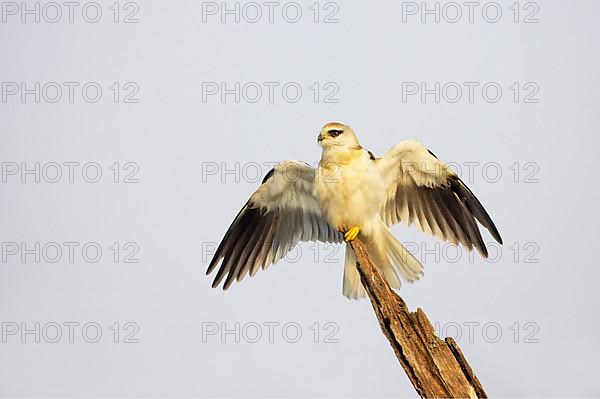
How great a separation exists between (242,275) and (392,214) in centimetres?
185

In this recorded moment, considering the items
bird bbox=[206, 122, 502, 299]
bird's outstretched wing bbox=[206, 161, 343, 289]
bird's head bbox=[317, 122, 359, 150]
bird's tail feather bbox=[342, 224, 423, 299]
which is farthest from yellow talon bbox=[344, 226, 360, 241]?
bird's head bbox=[317, 122, 359, 150]

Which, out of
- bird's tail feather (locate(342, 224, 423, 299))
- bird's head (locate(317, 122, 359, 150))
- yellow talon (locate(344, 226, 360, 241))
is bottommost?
bird's tail feather (locate(342, 224, 423, 299))

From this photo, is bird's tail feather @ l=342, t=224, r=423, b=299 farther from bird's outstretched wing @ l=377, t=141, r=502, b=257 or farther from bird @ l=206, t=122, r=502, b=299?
bird's outstretched wing @ l=377, t=141, r=502, b=257

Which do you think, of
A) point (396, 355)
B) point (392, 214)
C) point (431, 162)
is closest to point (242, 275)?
point (392, 214)

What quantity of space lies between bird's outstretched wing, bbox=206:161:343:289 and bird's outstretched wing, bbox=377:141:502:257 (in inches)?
30.8

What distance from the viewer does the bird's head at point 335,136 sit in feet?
25.5

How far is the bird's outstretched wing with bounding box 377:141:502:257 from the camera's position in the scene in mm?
8203

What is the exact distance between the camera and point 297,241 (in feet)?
30.1

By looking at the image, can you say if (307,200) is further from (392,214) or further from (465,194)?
(465,194)

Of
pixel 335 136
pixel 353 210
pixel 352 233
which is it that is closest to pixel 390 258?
pixel 352 233

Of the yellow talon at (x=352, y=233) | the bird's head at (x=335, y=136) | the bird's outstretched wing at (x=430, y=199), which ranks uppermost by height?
the bird's head at (x=335, y=136)

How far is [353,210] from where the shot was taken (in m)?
8.02

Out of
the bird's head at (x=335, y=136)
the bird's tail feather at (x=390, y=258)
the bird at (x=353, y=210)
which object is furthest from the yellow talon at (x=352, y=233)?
the bird's head at (x=335, y=136)

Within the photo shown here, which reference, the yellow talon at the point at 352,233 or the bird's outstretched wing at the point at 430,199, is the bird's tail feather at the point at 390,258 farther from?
the bird's outstretched wing at the point at 430,199
